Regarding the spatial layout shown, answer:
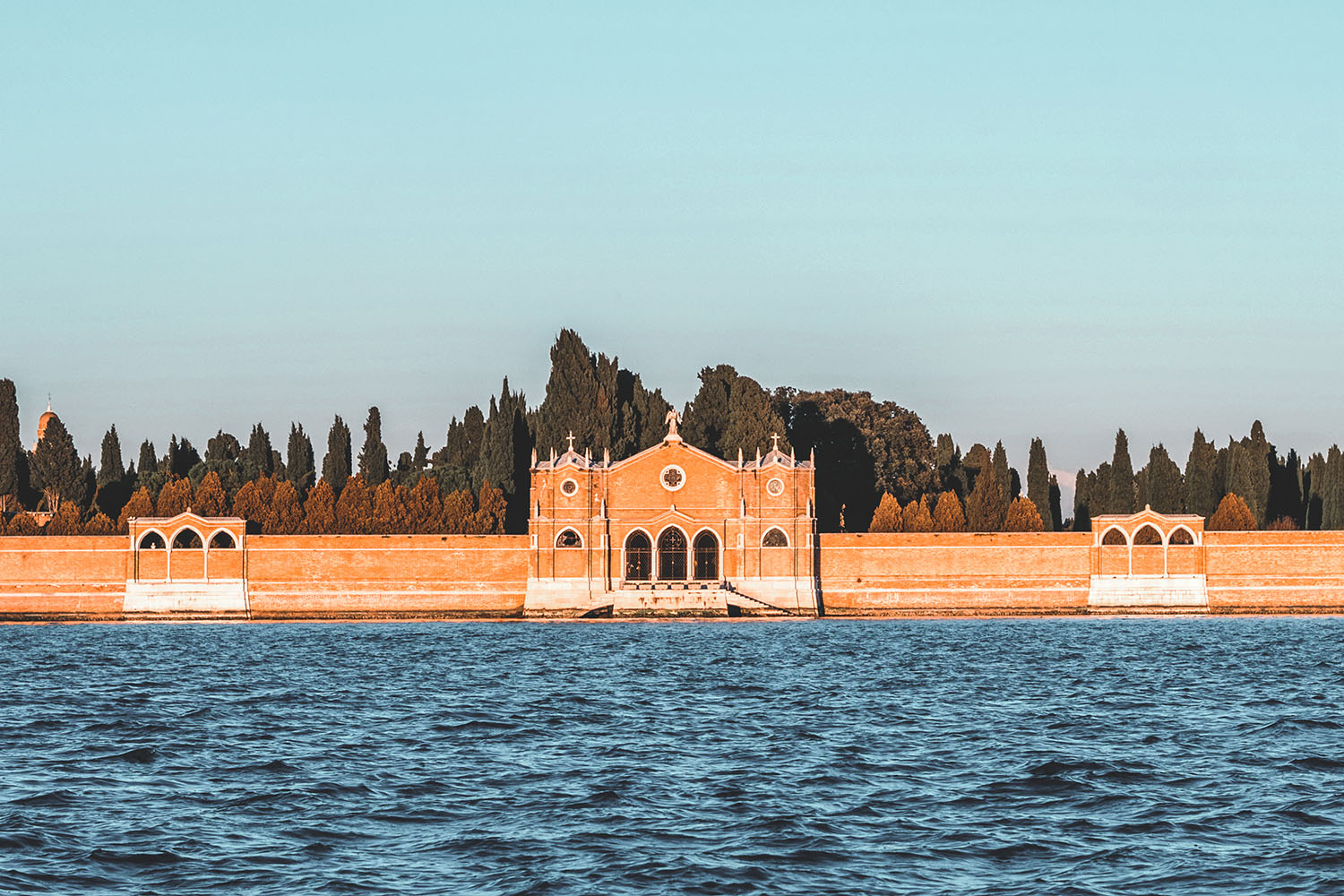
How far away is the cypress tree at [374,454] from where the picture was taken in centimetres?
8000

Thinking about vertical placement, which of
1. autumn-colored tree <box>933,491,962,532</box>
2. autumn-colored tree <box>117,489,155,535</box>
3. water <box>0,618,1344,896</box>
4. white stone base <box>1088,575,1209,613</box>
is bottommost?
water <box>0,618,1344,896</box>

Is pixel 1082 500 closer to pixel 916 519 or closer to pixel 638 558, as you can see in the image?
pixel 916 519

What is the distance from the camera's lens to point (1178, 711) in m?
29.0

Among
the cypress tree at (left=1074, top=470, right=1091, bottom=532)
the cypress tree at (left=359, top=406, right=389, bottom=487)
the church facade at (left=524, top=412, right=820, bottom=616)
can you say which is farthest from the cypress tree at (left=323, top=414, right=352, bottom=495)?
the cypress tree at (left=1074, top=470, right=1091, bottom=532)

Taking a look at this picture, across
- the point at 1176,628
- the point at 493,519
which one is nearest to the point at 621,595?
the point at 493,519

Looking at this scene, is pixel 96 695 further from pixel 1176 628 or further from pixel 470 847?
pixel 1176 628

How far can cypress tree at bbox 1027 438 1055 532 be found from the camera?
3039 inches

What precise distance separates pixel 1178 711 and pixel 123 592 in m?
42.6

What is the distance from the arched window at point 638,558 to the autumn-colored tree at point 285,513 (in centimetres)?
1336

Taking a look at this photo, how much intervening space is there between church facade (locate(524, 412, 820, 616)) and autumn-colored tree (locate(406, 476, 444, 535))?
7159 mm

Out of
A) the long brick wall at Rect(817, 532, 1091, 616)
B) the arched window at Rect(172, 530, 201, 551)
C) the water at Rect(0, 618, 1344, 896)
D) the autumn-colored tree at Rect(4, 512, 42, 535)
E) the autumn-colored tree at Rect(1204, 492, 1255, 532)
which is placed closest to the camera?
the water at Rect(0, 618, 1344, 896)

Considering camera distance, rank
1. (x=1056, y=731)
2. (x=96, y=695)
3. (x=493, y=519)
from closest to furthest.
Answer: (x=1056, y=731) < (x=96, y=695) < (x=493, y=519)

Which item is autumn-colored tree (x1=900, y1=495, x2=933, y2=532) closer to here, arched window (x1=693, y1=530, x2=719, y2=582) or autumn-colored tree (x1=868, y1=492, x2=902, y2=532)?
autumn-colored tree (x1=868, y1=492, x2=902, y2=532)

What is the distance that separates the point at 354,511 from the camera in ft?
221
